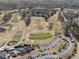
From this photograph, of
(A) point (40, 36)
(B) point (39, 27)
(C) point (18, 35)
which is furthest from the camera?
(B) point (39, 27)

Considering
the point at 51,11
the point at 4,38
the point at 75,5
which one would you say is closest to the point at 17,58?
the point at 4,38

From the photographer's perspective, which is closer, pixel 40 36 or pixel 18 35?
pixel 40 36

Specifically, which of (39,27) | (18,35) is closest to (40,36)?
(18,35)

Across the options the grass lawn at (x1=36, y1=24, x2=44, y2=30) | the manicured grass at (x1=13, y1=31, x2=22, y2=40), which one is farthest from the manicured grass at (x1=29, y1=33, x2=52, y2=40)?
the grass lawn at (x1=36, y1=24, x2=44, y2=30)

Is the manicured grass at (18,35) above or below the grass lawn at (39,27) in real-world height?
below

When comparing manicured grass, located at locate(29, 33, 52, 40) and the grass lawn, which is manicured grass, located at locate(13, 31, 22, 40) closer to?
manicured grass, located at locate(29, 33, 52, 40)

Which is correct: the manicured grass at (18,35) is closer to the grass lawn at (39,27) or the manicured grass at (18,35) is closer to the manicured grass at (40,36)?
the manicured grass at (40,36)

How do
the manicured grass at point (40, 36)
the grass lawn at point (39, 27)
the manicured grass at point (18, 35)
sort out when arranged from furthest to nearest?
the grass lawn at point (39, 27) → the manicured grass at point (18, 35) → the manicured grass at point (40, 36)

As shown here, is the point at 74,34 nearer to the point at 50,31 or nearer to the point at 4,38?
the point at 50,31

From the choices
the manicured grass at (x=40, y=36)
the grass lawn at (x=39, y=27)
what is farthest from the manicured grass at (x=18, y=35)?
the grass lawn at (x=39, y=27)

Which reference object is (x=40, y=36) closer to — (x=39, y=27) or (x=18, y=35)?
(x=18, y=35)

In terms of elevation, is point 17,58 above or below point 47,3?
below
